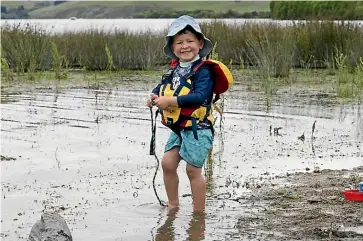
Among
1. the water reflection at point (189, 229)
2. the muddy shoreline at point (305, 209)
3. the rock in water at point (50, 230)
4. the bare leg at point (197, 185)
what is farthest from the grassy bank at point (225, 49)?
the rock in water at point (50, 230)

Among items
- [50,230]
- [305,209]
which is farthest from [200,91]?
[50,230]

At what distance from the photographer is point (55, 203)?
5.93 metres

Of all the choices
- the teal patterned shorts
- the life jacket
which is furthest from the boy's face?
the teal patterned shorts

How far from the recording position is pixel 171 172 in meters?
5.57

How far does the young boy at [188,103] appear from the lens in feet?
17.4

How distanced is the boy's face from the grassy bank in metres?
8.53

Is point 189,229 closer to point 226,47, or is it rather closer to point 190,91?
point 190,91

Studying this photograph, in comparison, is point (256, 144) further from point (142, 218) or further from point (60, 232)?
point (60, 232)

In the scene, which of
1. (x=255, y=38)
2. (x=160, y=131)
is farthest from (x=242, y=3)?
(x=160, y=131)

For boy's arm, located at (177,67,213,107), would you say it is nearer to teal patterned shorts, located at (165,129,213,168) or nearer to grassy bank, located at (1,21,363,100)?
teal patterned shorts, located at (165,129,213,168)

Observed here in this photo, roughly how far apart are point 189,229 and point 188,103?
89 centimetres

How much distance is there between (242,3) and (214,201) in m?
109

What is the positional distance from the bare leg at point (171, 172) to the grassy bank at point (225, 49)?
8.41 metres

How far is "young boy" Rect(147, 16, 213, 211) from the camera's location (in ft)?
17.4
